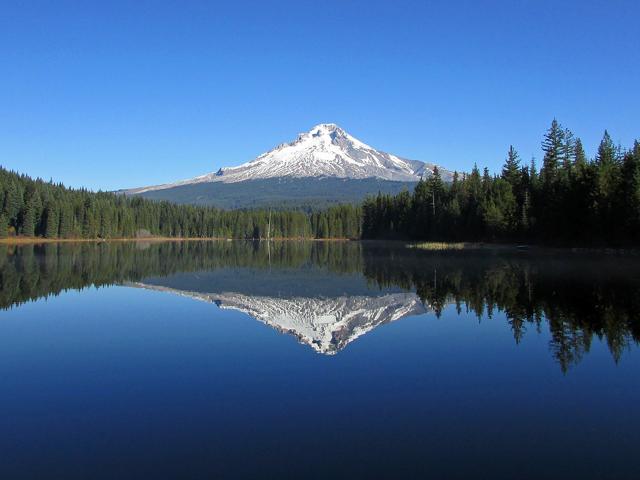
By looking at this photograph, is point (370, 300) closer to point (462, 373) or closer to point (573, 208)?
point (462, 373)

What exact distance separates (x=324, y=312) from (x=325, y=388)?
45.6 ft

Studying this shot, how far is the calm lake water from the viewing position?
9.57 meters

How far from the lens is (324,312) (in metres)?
27.7

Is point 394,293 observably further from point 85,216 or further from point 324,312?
point 85,216

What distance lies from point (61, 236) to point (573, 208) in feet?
A: 391

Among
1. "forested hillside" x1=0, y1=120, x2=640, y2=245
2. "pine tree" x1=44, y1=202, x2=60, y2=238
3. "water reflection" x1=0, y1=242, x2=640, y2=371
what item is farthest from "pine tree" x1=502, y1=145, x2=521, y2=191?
"pine tree" x1=44, y1=202, x2=60, y2=238

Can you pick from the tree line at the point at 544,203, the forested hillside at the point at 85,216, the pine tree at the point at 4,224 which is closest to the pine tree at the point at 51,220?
the forested hillside at the point at 85,216

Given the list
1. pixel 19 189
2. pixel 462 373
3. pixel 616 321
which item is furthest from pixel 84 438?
pixel 19 189

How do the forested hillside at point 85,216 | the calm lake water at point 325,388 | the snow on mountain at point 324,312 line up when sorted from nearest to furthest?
the calm lake water at point 325,388 → the snow on mountain at point 324,312 → the forested hillside at point 85,216

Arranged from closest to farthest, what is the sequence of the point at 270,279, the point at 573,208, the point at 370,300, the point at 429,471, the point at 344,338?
the point at 429,471 < the point at 344,338 < the point at 370,300 < the point at 270,279 < the point at 573,208

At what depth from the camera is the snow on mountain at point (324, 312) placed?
69.7 ft

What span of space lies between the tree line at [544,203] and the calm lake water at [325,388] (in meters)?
39.6

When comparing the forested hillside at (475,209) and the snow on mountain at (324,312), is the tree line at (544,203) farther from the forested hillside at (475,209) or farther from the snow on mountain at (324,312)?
the snow on mountain at (324,312)

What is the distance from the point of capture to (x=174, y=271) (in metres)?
52.9
